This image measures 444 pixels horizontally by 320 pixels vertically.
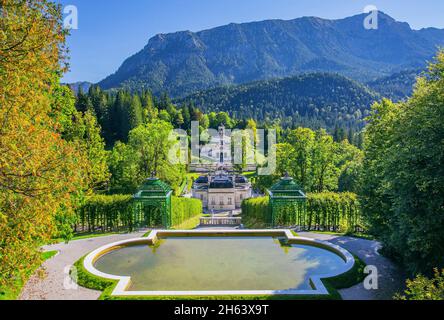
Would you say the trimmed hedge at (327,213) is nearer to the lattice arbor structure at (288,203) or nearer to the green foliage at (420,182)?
the lattice arbor structure at (288,203)

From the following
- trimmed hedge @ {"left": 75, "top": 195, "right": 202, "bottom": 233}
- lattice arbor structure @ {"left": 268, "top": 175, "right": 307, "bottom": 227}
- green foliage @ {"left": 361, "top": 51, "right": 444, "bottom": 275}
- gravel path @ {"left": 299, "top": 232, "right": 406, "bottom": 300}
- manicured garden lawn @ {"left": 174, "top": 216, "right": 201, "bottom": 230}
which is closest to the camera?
green foliage @ {"left": 361, "top": 51, "right": 444, "bottom": 275}

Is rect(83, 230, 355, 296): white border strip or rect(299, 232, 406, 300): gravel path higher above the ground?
rect(83, 230, 355, 296): white border strip

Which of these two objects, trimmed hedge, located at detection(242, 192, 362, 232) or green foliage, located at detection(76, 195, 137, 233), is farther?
trimmed hedge, located at detection(242, 192, 362, 232)

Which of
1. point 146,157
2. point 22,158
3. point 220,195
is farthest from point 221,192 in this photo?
point 22,158

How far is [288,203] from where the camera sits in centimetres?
2102

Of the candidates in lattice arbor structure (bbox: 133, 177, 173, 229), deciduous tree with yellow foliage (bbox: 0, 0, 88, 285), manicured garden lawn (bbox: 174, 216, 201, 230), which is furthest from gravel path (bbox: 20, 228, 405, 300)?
manicured garden lawn (bbox: 174, 216, 201, 230)

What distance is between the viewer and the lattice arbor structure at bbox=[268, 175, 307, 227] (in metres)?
20.7

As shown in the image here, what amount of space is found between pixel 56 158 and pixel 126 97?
218 feet

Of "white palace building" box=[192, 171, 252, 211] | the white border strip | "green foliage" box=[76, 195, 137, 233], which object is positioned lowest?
"white palace building" box=[192, 171, 252, 211]

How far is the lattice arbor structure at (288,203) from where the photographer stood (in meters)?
20.7

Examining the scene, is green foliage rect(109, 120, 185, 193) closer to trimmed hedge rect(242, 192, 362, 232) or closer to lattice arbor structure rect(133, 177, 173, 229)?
lattice arbor structure rect(133, 177, 173, 229)

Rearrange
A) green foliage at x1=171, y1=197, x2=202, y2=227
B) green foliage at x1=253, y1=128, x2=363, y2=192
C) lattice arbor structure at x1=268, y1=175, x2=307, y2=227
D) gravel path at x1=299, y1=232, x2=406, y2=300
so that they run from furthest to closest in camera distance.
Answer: green foliage at x1=253, y1=128, x2=363, y2=192 < green foliage at x1=171, y1=197, x2=202, y2=227 < lattice arbor structure at x1=268, y1=175, x2=307, y2=227 < gravel path at x1=299, y1=232, x2=406, y2=300
